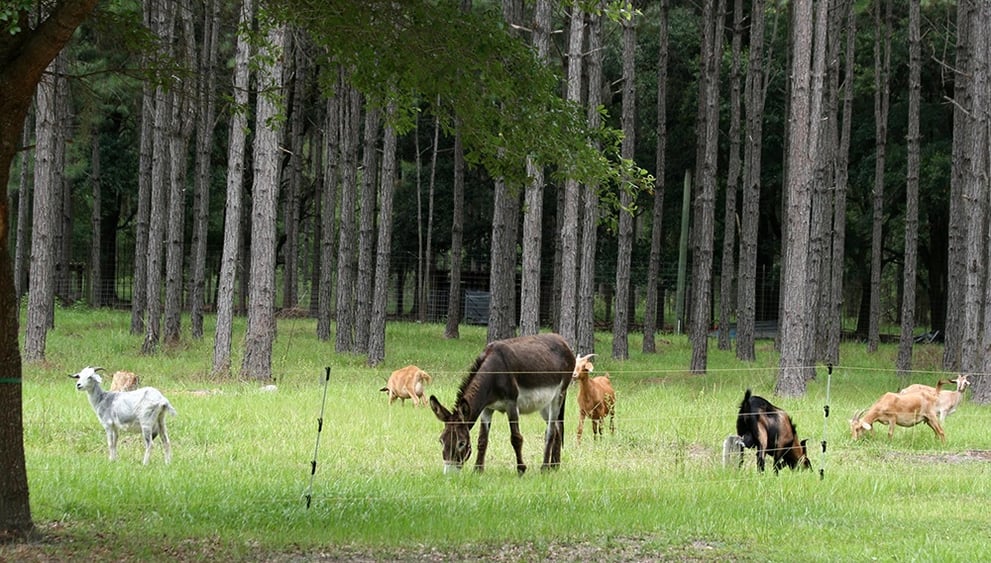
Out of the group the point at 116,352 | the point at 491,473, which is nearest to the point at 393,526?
the point at 491,473

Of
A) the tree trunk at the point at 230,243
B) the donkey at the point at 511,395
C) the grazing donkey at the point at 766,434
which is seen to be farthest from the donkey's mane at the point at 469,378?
the tree trunk at the point at 230,243

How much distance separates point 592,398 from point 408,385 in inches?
154

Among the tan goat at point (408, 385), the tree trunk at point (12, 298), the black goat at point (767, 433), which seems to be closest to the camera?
the tree trunk at point (12, 298)

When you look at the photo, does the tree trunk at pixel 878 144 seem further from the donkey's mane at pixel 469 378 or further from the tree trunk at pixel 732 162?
the donkey's mane at pixel 469 378

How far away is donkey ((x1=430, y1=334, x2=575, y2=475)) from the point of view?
11500mm

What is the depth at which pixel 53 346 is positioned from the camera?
2738 cm

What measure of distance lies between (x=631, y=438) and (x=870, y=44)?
2869 cm

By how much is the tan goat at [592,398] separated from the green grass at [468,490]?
1.05 feet

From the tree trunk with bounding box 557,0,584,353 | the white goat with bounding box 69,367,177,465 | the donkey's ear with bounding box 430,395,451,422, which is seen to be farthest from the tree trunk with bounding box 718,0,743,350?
the white goat with bounding box 69,367,177,465

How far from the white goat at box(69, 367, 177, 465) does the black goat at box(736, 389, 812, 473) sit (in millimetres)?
5781

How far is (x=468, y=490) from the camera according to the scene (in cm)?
1094

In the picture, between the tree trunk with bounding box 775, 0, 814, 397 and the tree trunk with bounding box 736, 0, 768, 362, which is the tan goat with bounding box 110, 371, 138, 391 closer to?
the tree trunk with bounding box 775, 0, 814, 397

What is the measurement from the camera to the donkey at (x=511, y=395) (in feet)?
37.7

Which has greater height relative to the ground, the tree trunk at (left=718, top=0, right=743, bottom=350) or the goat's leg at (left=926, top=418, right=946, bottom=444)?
the tree trunk at (left=718, top=0, right=743, bottom=350)
